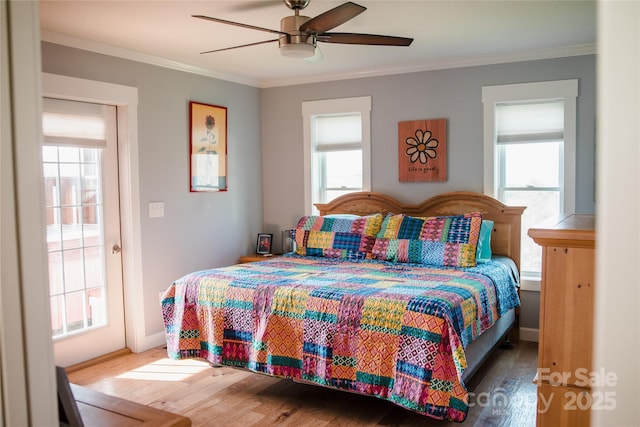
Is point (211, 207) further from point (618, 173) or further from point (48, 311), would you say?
point (618, 173)

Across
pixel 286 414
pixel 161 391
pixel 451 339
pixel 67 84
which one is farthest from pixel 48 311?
pixel 67 84

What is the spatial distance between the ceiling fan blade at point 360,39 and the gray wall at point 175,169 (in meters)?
1.91

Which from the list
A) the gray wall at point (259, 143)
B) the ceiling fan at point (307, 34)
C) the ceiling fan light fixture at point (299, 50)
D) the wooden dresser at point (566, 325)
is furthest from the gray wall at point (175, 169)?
the wooden dresser at point (566, 325)

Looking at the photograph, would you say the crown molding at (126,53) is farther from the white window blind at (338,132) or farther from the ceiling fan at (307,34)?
the ceiling fan at (307,34)

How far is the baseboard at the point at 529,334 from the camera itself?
4598mm

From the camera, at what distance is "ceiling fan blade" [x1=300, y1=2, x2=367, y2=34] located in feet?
8.91

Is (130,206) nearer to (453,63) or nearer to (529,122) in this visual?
(453,63)

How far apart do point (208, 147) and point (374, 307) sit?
2705mm

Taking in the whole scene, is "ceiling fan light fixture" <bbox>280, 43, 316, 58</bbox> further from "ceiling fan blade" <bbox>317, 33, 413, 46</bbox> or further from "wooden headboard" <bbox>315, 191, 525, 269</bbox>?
"wooden headboard" <bbox>315, 191, 525, 269</bbox>

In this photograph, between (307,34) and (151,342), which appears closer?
(307,34)

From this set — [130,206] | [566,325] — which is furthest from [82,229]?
[566,325]

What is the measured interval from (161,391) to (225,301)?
0.76 metres

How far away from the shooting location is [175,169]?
478 centimetres

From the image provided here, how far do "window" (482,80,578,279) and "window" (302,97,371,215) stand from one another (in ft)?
3.81
